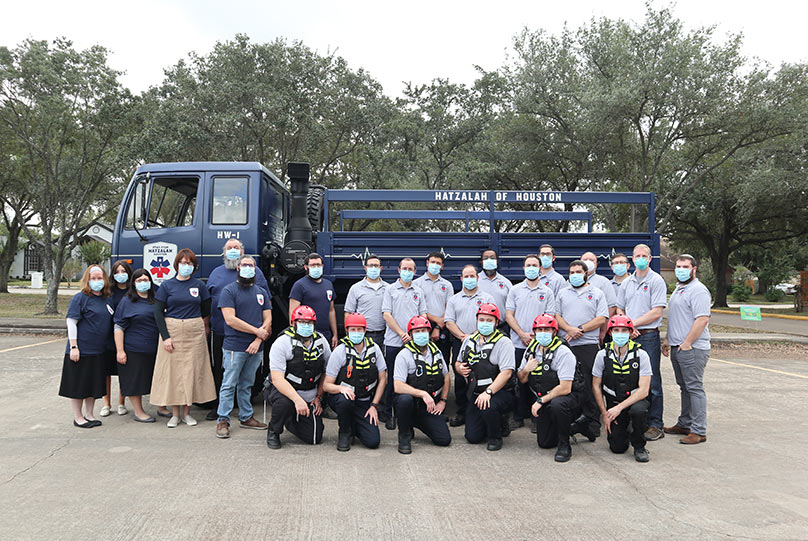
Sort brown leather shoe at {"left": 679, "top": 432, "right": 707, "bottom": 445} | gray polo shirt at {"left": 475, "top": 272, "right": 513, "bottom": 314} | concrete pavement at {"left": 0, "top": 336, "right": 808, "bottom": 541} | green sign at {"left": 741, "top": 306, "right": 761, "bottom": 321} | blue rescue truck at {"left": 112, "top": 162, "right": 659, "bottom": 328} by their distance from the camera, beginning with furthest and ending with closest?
green sign at {"left": 741, "top": 306, "right": 761, "bottom": 321}, blue rescue truck at {"left": 112, "top": 162, "right": 659, "bottom": 328}, gray polo shirt at {"left": 475, "top": 272, "right": 513, "bottom": 314}, brown leather shoe at {"left": 679, "top": 432, "right": 707, "bottom": 445}, concrete pavement at {"left": 0, "top": 336, "right": 808, "bottom": 541}

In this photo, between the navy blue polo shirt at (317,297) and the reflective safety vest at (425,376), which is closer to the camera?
the reflective safety vest at (425,376)

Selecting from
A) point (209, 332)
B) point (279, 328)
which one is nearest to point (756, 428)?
point (279, 328)

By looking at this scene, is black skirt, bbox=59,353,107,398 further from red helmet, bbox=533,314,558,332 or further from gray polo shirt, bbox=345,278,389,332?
red helmet, bbox=533,314,558,332

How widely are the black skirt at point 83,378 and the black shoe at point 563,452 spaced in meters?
4.60

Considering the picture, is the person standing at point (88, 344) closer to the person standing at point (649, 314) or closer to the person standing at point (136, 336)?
the person standing at point (136, 336)

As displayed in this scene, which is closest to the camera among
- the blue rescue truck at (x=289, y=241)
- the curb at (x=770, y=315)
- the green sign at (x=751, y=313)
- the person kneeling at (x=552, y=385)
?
the person kneeling at (x=552, y=385)

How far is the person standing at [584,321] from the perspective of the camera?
5805mm

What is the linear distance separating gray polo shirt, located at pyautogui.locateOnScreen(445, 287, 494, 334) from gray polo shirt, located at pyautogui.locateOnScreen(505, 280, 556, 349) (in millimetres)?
264

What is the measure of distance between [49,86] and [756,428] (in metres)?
18.2

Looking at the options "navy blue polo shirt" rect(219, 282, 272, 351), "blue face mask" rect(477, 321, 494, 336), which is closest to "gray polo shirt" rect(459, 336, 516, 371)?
"blue face mask" rect(477, 321, 494, 336)

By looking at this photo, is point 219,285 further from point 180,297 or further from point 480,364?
point 480,364

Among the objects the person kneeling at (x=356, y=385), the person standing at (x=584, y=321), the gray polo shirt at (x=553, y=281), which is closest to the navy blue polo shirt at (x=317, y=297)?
the person kneeling at (x=356, y=385)

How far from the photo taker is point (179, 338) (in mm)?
5934

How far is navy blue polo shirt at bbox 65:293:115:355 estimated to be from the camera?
5.86 meters
